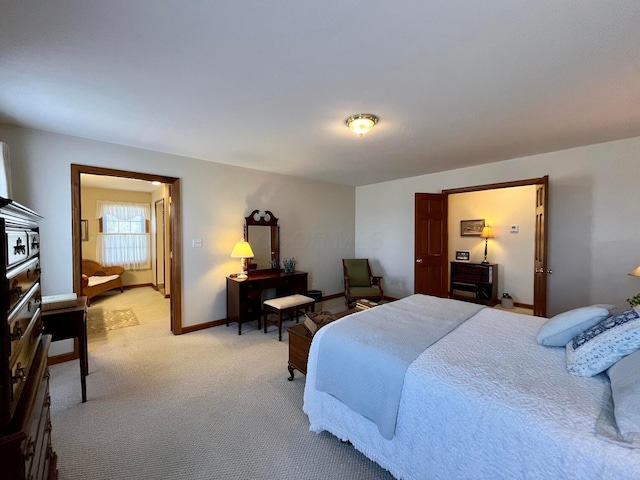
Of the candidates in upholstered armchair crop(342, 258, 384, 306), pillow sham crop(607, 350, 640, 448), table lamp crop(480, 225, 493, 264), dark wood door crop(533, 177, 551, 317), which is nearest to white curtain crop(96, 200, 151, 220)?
upholstered armchair crop(342, 258, 384, 306)

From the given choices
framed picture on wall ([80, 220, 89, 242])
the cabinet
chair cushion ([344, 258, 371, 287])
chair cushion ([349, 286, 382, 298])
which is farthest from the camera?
framed picture on wall ([80, 220, 89, 242])

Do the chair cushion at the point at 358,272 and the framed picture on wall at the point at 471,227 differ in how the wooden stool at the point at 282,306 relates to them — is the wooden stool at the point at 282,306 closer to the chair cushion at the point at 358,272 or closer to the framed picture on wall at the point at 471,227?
the chair cushion at the point at 358,272

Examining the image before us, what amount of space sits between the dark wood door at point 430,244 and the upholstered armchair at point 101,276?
582 centimetres

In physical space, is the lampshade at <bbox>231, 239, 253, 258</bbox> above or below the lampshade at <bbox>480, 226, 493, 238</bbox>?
below

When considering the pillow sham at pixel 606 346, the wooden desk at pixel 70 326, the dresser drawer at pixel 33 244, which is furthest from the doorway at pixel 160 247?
the pillow sham at pixel 606 346

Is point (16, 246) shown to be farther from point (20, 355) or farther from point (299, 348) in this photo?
point (299, 348)

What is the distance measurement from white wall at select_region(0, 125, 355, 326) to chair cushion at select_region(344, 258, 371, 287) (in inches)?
16.9

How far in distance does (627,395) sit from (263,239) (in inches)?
159

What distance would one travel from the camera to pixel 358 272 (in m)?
5.28

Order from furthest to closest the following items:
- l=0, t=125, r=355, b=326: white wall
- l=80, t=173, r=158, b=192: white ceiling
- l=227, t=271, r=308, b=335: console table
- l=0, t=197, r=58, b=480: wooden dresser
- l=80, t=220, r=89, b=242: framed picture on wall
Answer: l=80, t=220, r=89, b=242: framed picture on wall → l=80, t=173, r=158, b=192: white ceiling → l=227, t=271, r=308, b=335: console table → l=0, t=125, r=355, b=326: white wall → l=0, t=197, r=58, b=480: wooden dresser

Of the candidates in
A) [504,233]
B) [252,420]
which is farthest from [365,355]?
[504,233]

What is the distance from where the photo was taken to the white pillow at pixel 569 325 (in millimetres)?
1544

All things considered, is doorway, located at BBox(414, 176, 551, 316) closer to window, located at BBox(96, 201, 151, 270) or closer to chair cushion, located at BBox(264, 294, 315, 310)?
chair cushion, located at BBox(264, 294, 315, 310)

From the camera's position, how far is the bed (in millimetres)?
968
